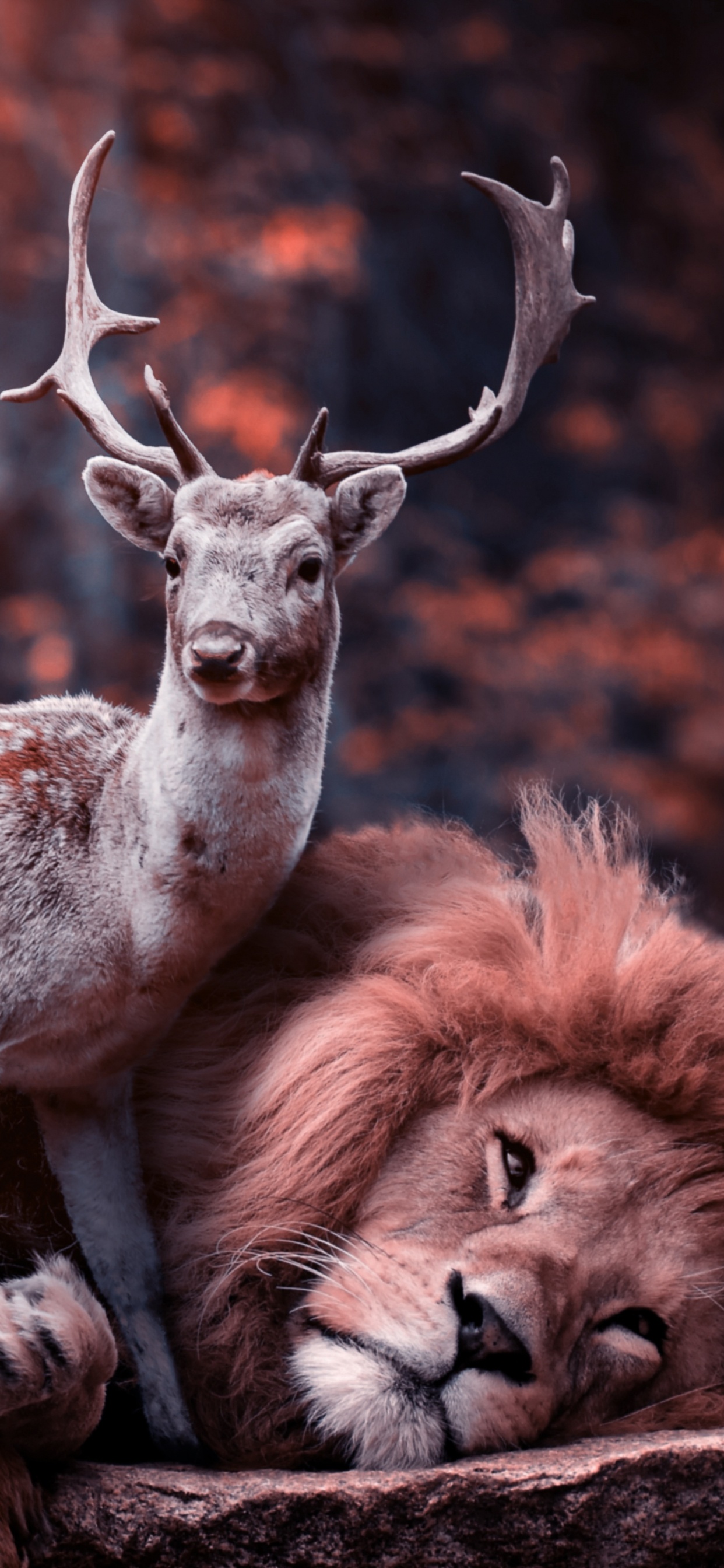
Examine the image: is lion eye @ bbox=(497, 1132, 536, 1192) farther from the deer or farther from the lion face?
the deer

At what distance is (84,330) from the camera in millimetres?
692

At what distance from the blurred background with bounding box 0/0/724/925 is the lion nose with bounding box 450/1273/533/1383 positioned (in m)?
0.36

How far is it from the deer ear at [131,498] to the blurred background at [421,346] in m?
0.23

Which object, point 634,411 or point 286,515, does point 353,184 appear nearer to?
point 634,411

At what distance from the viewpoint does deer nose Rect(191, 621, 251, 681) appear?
0.49 meters

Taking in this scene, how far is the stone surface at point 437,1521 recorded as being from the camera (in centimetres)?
46

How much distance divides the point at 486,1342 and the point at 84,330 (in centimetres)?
58

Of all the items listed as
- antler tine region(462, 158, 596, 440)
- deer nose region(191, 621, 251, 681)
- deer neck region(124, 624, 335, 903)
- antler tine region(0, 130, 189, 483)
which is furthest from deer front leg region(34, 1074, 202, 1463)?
antler tine region(462, 158, 596, 440)

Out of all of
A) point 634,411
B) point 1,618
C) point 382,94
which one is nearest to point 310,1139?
point 1,618

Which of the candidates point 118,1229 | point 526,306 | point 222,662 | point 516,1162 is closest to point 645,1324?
point 516,1162

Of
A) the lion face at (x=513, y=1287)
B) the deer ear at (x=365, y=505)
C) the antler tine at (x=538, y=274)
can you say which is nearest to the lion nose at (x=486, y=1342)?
the lion face at (x=513, y=1287)

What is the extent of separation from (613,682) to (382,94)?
46cm

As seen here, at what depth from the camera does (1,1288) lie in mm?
515

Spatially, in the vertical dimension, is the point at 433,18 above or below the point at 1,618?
above
